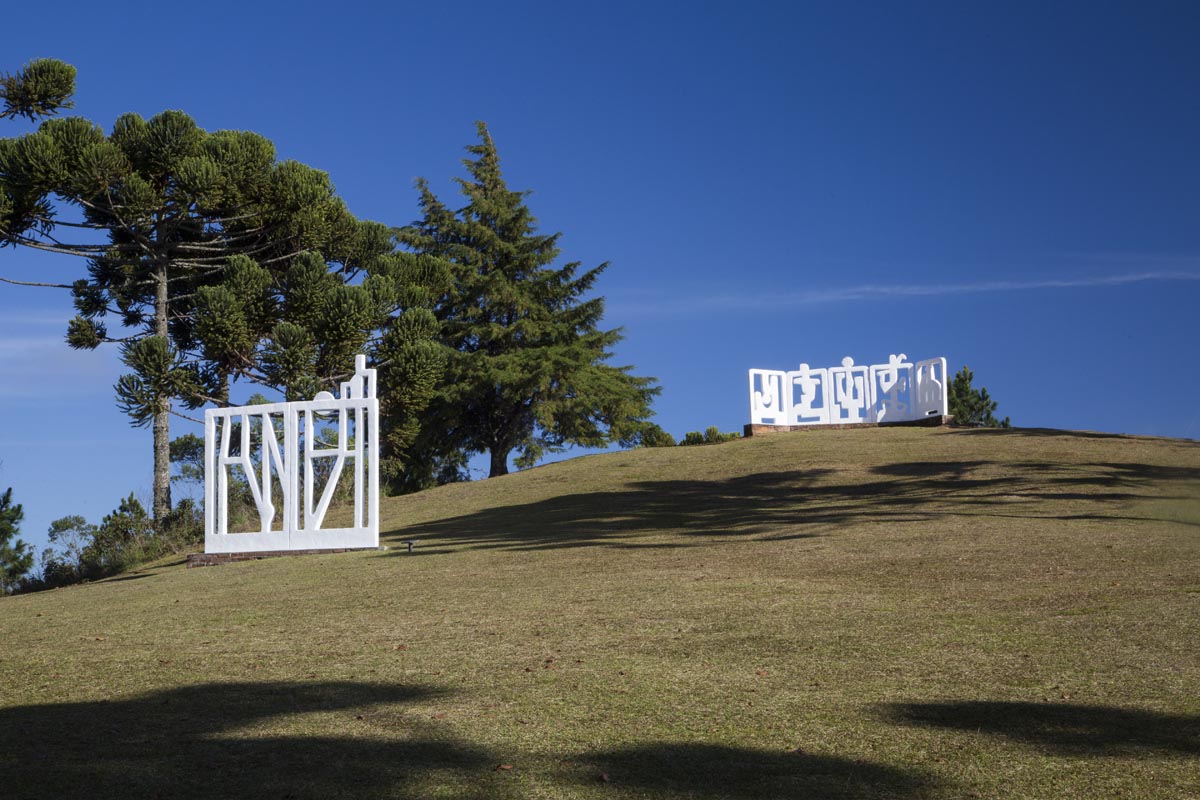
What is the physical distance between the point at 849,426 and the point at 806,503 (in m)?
12.3

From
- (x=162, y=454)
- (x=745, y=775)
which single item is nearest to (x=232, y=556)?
(x=162, y=454)

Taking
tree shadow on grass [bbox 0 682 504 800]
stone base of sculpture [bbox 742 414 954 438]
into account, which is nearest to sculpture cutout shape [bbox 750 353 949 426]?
stone base of sculpture [bbox 742 414 954 438]

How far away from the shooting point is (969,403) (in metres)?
43.9

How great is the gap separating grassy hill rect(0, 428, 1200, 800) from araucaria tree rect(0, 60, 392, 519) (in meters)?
11.8

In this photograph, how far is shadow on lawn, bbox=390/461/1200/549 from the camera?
1382 centimetres

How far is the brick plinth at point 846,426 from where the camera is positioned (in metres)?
26.9

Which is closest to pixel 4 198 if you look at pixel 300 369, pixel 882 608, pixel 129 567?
pixel 300 369

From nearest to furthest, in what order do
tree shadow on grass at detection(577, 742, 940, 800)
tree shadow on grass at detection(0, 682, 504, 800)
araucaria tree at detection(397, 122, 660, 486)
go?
1. tree shadow on grass at detection(577, 742, 940, 800)
2. tree shadow on grass at detection(0, 682, 504, 800)
3. araucaria tree at detection(397, 122, 660, 486)

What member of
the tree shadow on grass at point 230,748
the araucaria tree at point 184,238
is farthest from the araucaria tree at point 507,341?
the tree shadow on grass at point 230,748

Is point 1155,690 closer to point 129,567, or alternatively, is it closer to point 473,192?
point 129,567

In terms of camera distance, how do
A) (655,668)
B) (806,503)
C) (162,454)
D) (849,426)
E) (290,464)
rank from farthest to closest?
(849,426) → (162,454) → (806,503) → (290,464) → (655,668)

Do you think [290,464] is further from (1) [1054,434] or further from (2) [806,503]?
(1) [1054,434]

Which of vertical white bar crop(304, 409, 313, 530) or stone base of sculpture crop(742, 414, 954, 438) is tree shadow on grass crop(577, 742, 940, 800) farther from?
stone base of sculpture crop(742, 414, 954, 438)

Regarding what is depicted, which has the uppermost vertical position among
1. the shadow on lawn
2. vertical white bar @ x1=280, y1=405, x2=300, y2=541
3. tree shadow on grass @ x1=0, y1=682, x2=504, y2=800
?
vertical white bar @ x1=280, y1=405, x2=300, y2=541
